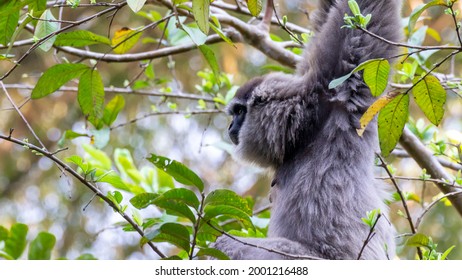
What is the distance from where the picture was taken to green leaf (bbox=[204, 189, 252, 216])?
8.79 ft

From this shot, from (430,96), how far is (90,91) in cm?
181

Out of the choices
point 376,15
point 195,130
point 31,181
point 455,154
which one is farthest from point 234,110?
point 31,181

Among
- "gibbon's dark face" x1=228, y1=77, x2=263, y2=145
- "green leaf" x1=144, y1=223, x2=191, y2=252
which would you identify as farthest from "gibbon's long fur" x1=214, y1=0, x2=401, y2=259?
"green leaf" x1=144, y1=223, x2=191, y2=252

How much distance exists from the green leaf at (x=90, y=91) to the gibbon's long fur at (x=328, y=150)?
112cm

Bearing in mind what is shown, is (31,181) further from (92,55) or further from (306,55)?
(306,55)

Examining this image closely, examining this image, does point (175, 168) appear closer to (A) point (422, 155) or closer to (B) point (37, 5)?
(B) point (37, 5)

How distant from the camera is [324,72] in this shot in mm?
3555

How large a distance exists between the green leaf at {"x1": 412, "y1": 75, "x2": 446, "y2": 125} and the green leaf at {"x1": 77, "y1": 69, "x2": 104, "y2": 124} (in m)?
1.72

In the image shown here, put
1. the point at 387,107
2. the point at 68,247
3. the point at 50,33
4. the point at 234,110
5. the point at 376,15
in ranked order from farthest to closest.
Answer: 1. the point at 68,247
2. the point at 234,110
3. the point at 376,15
4. the point at 50,33
5. the point at 387,107

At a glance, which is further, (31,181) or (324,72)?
(31,181)

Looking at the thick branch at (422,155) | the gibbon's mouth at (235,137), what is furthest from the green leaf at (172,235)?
the thick branch at (422,155)

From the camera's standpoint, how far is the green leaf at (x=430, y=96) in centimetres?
240

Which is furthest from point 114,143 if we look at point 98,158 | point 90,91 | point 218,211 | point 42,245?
point 218,211
